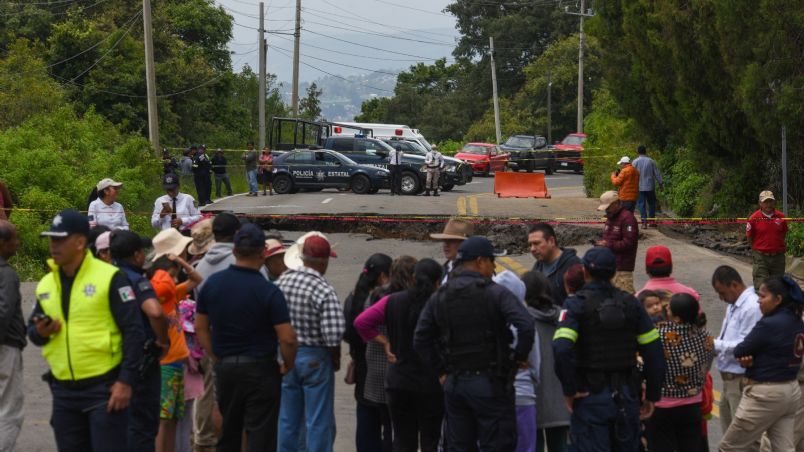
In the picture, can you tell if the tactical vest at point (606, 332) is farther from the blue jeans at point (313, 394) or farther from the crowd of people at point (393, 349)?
the blue jeans at point (313, 394)

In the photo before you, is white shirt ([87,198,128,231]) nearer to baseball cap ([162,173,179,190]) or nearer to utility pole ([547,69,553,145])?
baseball cap ([162,173,179,190])

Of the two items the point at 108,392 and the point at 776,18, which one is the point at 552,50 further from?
the point at 108,392

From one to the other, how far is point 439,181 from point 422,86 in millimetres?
64497

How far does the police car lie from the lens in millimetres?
31062

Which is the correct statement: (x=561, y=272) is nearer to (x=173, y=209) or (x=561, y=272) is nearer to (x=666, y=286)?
(x=666, y=286)

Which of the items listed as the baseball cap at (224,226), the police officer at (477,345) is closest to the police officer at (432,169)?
the baseball cap at (224,226)

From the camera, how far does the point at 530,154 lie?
1817 inches

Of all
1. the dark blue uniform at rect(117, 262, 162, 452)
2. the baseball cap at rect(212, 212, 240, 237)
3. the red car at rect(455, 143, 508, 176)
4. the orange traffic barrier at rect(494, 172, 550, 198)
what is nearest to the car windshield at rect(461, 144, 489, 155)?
the red car at rect(455, 143, 508, 176)

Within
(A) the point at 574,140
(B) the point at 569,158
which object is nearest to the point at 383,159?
(B) the point at 569,158

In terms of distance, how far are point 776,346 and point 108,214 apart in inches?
324

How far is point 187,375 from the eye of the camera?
7.55 m

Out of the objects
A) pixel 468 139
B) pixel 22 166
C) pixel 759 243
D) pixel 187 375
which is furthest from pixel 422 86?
pixel 187 375

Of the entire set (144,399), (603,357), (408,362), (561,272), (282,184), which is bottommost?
(144,399)

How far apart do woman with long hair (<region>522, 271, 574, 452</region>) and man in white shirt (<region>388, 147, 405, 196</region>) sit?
23.5m
